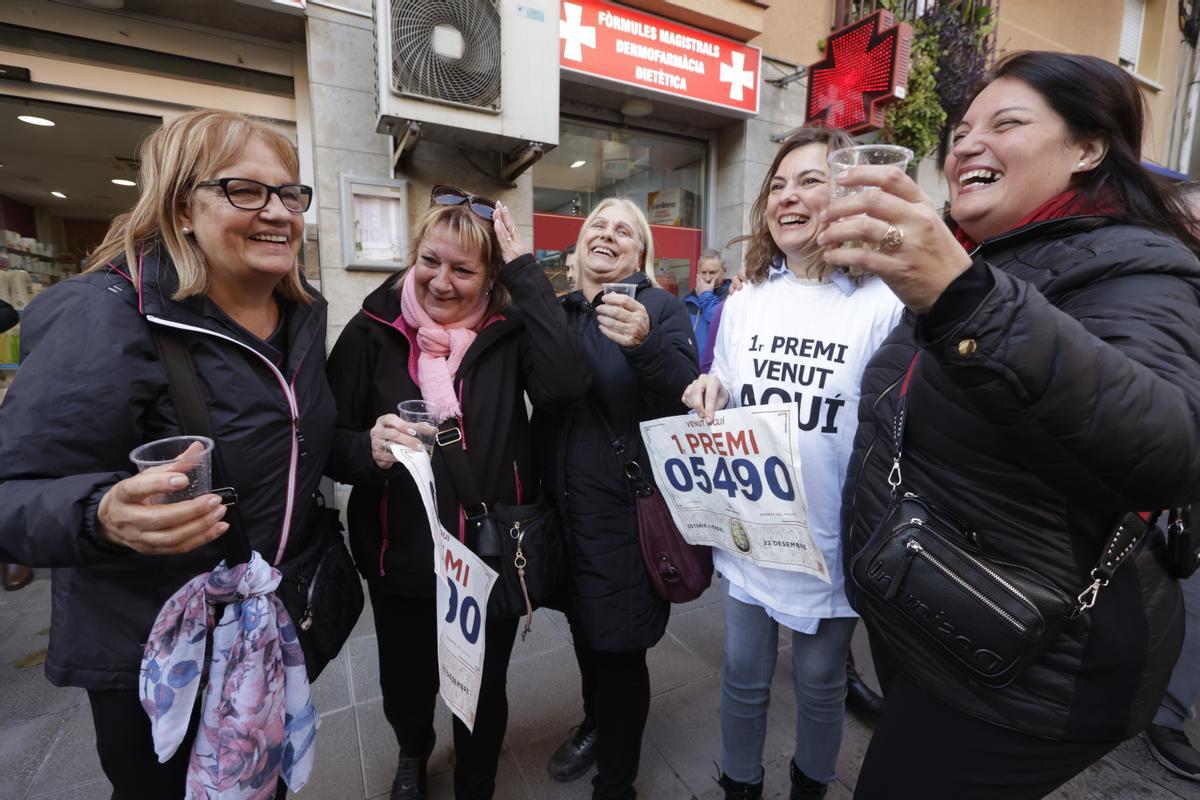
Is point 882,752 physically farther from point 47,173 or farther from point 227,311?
point 47,173

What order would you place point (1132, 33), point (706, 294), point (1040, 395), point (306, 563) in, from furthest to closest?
point (1132, 33)
point (706, 294)
point (306, 563)
point (1040, 395)

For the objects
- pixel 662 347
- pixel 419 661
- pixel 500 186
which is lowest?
pixel 419 661

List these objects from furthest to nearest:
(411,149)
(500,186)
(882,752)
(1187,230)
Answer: (500,186) → (411,149) → (882,752) → (1187,230)

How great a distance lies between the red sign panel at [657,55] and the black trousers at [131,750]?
5.25 metres

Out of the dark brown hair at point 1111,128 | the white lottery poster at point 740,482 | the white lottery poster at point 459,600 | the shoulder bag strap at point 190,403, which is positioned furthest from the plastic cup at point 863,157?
the shoulder bag strap at point 190,403

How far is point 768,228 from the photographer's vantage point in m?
2.03

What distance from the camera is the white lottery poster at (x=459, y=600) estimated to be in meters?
1.46

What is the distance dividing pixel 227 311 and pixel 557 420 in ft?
3.36

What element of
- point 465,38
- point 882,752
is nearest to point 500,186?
point 465,38

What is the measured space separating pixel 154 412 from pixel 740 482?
1499 mm

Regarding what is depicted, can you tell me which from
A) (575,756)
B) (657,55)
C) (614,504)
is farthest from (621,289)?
(657,55)

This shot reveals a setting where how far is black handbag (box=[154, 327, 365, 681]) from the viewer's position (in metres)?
1.29

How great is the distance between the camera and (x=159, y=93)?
4.17 meters

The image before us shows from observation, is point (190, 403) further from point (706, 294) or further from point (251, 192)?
point (706, 294)
